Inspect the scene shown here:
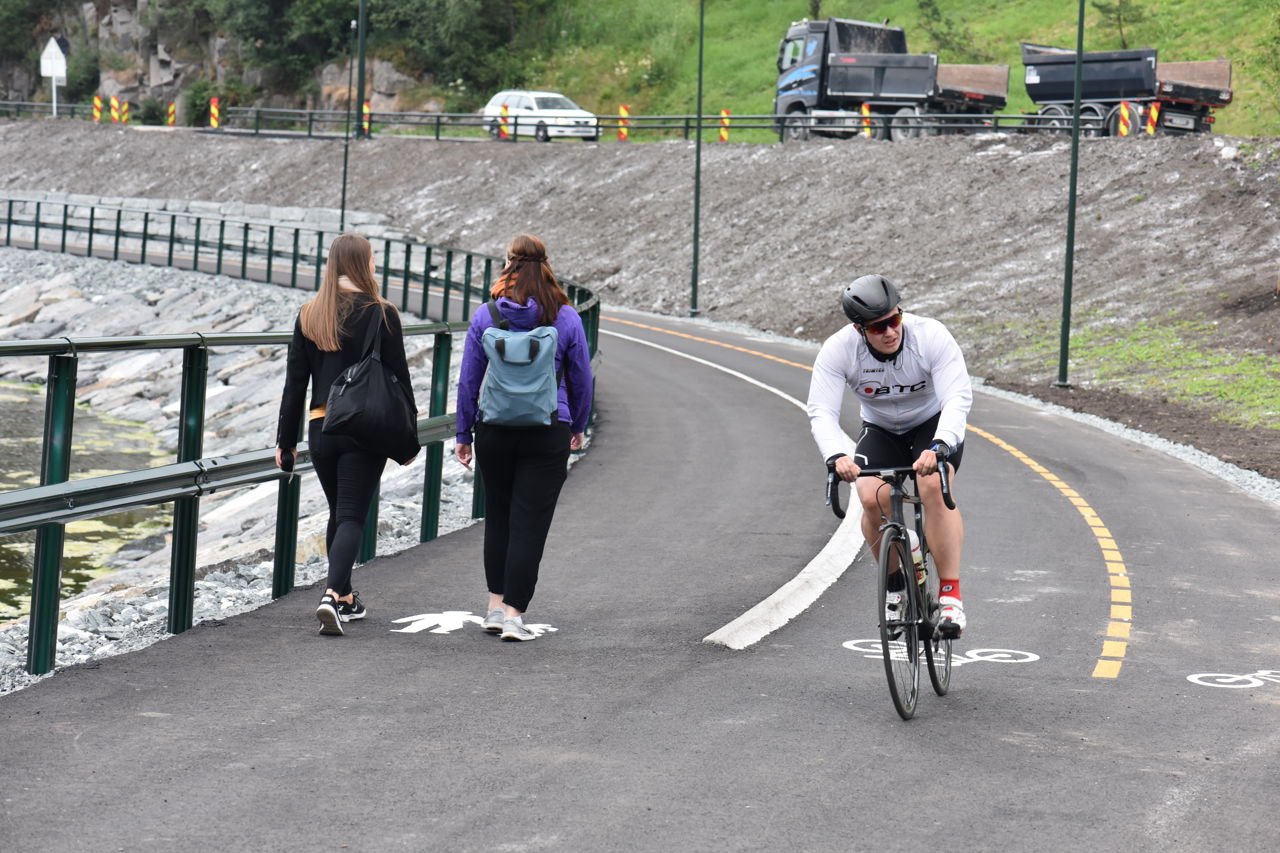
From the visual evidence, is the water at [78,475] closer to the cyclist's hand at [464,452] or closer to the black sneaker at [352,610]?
the black sneaker at [352,610]

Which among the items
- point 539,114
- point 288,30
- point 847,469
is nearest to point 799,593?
point 847,469

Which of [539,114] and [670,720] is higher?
[539,114]

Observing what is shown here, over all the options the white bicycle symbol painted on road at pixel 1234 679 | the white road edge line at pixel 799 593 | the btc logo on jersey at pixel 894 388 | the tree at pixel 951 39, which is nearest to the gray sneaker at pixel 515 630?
the white road edge line at pixel 799 593

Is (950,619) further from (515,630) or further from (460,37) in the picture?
(460,37)

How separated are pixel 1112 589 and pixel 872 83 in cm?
3753

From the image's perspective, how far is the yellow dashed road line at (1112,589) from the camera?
7840 millimetres

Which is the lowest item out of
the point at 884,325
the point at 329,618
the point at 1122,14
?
the point at 329,618

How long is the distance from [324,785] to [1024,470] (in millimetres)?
11795

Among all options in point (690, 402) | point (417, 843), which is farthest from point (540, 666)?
point (690, 402)

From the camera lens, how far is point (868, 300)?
20.5 feet

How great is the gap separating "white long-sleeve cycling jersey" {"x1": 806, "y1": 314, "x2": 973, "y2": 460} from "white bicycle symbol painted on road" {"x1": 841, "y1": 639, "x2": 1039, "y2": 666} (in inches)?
62.3

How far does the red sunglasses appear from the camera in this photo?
6417 millimetres

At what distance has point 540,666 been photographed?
23.6 feet

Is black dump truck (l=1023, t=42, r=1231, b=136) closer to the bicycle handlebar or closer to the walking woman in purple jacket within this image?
the walking woman in purple jacket
